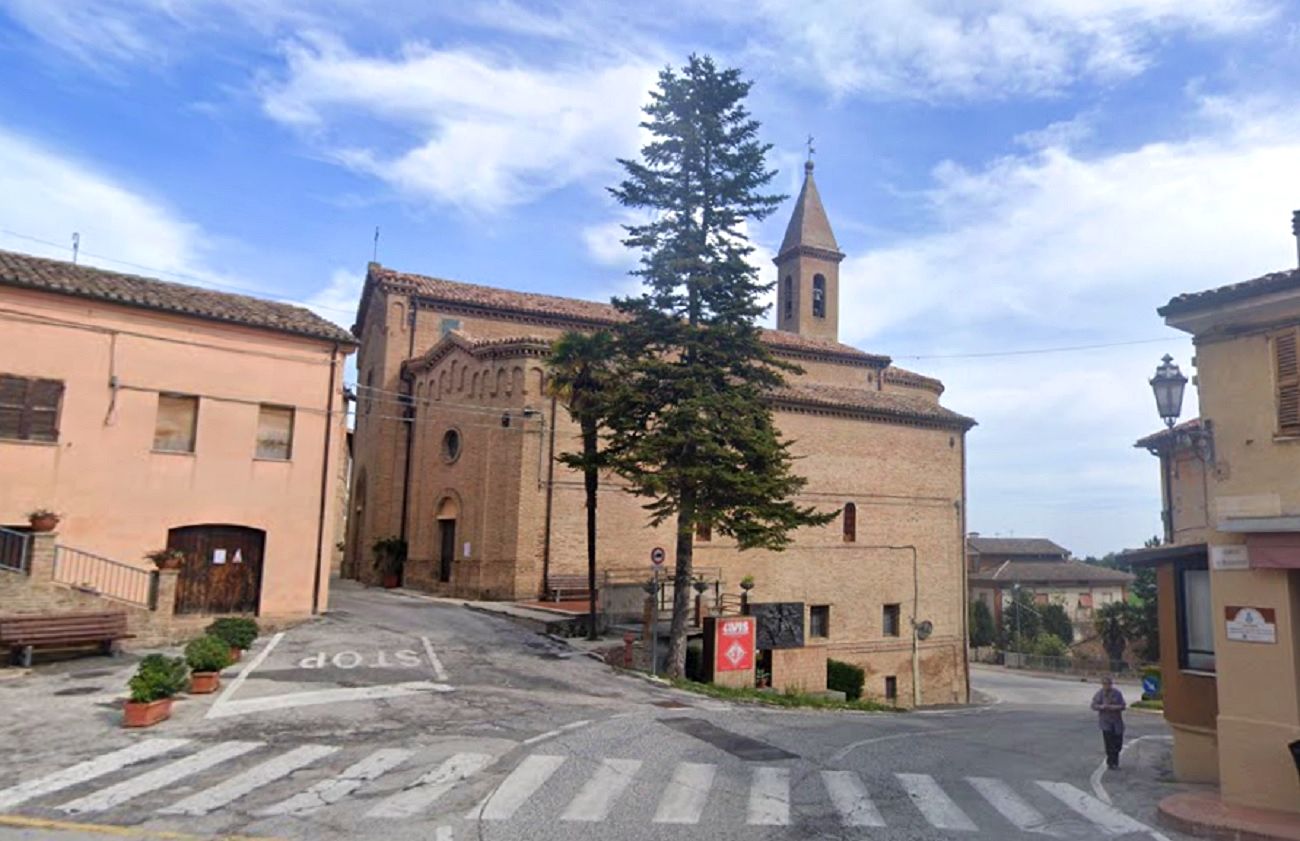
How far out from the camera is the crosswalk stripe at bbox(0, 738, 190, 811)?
362 inches

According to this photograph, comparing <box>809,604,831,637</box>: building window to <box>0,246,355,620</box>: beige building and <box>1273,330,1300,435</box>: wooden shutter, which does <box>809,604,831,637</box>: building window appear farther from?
<box>1273,330,1300,435</box>: wooden shutter

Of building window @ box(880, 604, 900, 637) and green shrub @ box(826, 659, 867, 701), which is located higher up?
building window @ box(880, 604, 900, 637)

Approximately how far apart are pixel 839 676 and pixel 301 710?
19.5 meters

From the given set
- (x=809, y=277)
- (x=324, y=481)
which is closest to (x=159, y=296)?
(x=324, y=481)

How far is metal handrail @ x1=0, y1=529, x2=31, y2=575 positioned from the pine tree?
40.4ft

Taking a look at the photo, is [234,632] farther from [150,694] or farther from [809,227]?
[809,227]

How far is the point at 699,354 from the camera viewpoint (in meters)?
21.5

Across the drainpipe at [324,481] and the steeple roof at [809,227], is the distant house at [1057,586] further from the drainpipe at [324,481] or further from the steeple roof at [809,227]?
the drainpipe at [324,481]

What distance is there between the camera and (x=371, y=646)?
19453 mm

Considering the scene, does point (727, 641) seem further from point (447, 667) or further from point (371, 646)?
point (371, 646)

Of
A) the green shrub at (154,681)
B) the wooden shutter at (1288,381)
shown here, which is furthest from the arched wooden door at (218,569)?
the wooden shutter at (1288,381)

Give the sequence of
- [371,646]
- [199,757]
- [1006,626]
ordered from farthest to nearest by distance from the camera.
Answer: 1. [1006,626]
2. [371,646]
3. [199,757]

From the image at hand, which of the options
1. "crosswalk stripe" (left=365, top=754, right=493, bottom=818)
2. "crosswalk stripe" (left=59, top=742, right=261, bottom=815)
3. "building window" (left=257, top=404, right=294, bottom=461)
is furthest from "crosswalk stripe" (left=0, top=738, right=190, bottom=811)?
"building window" (left=257, top=404, right=294, bottom=461)

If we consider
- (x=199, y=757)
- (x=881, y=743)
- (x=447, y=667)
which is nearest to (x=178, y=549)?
(x=447, y=667)
